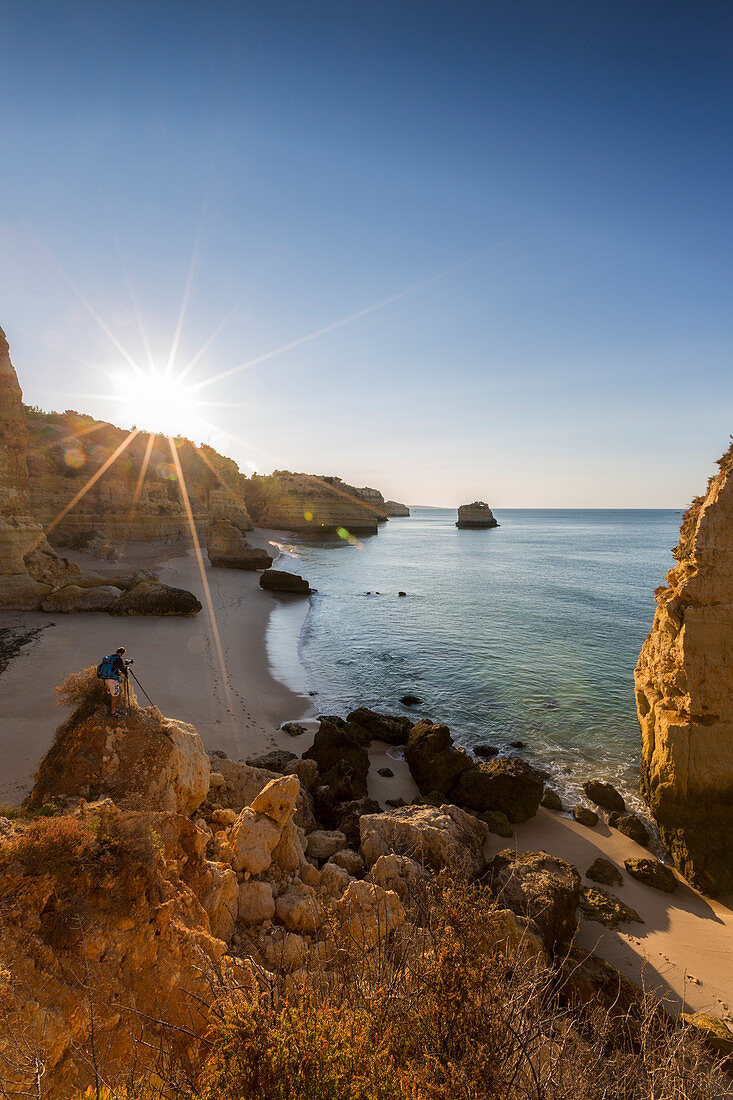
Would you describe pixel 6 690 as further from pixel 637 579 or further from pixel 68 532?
pixel 637 579

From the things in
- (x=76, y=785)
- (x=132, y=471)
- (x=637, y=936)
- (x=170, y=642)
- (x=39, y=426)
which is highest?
(x=39, y=426)

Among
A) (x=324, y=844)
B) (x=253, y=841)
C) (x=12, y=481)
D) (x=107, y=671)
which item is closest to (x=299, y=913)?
(x=253, y=841)

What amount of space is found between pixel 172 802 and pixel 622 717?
582 inches

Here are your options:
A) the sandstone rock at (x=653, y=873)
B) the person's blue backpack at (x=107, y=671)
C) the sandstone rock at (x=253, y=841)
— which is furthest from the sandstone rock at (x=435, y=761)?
the person's blue backpack at (x=107, y=671)

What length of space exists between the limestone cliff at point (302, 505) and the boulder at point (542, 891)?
76762 millimetres

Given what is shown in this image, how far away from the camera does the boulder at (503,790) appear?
9.66 metres

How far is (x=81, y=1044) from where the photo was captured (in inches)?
115

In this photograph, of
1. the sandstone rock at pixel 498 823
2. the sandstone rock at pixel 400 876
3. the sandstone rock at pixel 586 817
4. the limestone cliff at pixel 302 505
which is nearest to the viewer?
the sandstone rock at pixel 400 876

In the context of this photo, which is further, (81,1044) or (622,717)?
(622,717)

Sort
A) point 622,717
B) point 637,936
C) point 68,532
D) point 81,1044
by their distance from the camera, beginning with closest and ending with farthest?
point 81,1044, point 637,936, point 622,717, point 68,532

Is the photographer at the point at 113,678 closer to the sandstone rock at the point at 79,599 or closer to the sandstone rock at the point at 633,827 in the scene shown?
the sandstone rock at the point at 633,827

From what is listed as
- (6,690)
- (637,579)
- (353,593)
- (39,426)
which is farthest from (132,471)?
(637,579)

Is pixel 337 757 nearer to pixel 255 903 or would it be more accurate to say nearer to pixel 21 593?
pixel 255 903

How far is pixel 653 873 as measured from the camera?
8.25 metres
